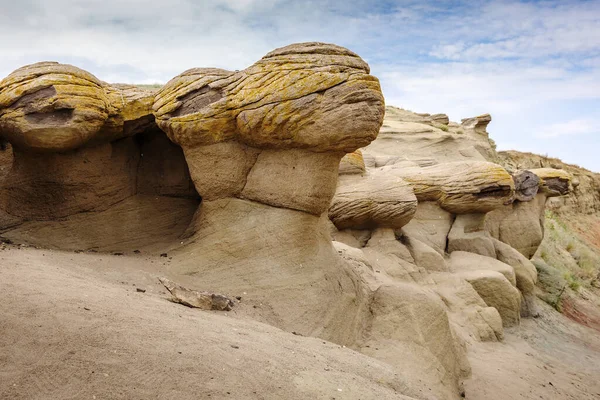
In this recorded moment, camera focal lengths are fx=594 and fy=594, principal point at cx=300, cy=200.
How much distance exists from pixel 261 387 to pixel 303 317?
2.58m

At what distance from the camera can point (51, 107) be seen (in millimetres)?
6156

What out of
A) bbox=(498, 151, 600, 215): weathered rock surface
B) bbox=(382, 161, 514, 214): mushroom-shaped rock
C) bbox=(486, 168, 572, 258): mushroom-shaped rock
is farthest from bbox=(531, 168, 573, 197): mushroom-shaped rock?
bbox=(498, 151, 600, 215): weathered rock surface

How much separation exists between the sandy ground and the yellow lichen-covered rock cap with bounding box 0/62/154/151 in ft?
4.09

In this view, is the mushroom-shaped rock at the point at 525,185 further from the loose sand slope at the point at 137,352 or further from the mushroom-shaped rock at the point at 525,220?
the loose sand slope at the point at 137,352

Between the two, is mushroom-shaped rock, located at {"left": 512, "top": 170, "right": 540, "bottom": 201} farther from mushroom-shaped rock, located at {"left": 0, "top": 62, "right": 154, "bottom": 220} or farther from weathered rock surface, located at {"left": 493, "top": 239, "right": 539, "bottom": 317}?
mushroom-shaped rock, located at {"left": 0, "top": 62, "right": 154, "bottom": 220}

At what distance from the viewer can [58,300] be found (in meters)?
3.61

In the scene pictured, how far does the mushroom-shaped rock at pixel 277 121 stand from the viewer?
6160 mm

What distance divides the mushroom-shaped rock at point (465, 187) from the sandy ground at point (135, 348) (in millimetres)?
7726

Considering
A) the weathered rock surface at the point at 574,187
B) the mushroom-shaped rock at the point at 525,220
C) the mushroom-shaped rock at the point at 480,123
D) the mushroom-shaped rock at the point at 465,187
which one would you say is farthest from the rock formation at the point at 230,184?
the weathered rock surface at the point at 574,187

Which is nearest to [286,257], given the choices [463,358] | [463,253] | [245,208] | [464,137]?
[245,208]

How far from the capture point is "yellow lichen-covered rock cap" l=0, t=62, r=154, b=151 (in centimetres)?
612

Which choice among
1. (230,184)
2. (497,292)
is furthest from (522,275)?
(230,184)

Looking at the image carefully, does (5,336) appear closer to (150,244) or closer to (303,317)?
(303,317)

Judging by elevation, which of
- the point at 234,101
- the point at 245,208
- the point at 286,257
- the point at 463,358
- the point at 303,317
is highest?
the point at 234,101
